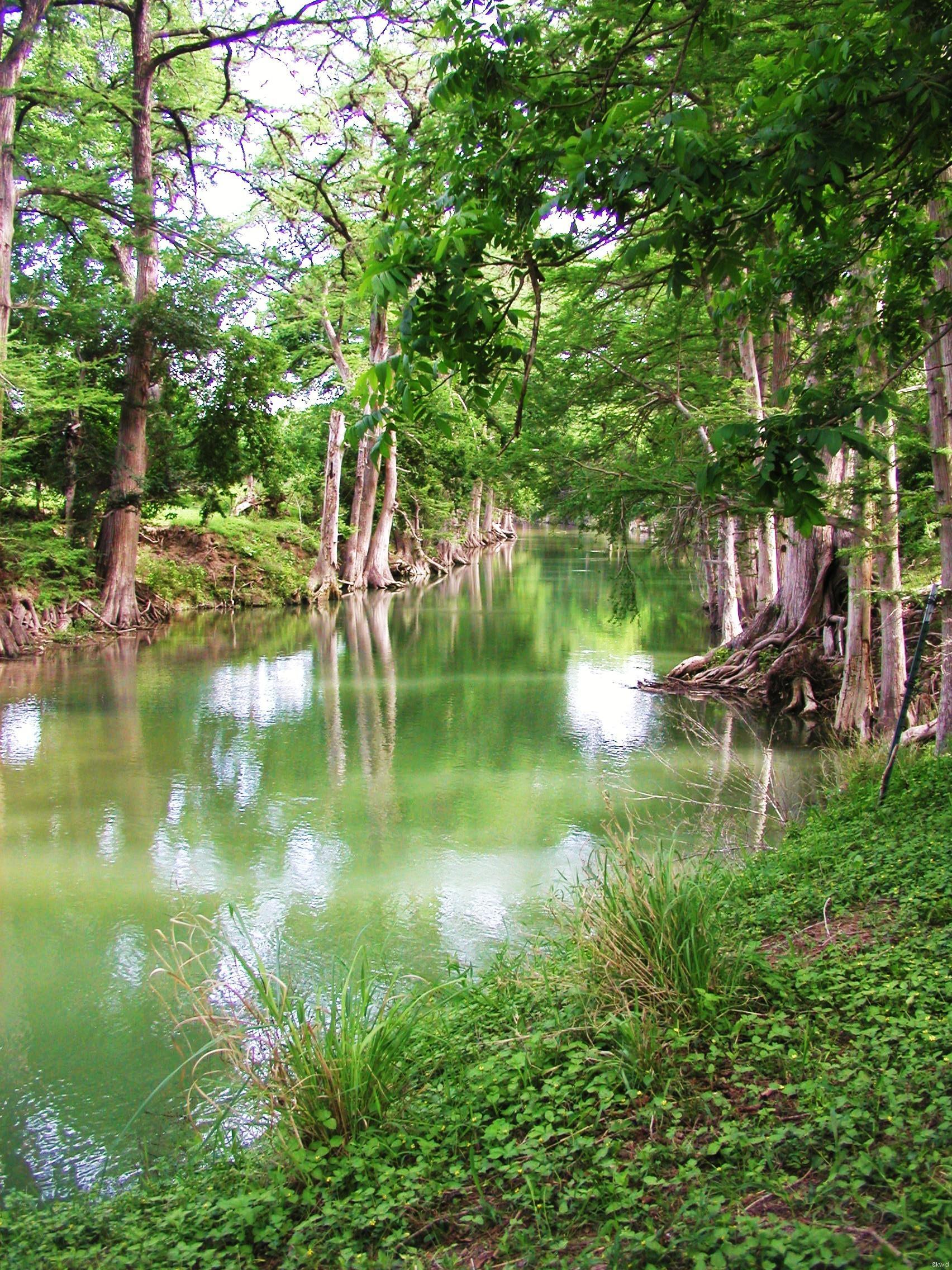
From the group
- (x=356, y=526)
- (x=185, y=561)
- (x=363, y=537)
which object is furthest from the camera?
(x=363, y=537)

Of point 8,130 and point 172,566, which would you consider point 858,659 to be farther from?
point 172,566

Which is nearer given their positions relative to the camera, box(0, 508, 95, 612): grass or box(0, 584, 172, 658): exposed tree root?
box(0, 584, 172, 658): exposed tree root

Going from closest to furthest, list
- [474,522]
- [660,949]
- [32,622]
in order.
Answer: [660,949], [32,622], [474,522]

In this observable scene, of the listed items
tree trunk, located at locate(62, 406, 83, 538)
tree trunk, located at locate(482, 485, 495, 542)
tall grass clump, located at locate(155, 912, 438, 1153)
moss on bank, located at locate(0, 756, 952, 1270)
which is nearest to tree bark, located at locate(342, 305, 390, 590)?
tree trunk, located at locate(62, 406, 83, 538)

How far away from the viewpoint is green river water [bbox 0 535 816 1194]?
542 centimetres

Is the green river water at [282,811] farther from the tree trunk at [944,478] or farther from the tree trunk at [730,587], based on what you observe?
Result: the tree trunk at [944,478]

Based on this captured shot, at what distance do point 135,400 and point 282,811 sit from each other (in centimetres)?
1344

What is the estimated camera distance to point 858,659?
38.1ft

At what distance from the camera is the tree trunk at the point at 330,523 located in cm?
2909

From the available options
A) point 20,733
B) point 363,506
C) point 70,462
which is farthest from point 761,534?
point 363,506

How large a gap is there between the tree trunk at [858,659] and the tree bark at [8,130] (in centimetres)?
1286

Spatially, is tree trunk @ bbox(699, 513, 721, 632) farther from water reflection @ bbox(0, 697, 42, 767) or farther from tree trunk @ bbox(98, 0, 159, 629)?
water reflection @ bbox(0, 697, 42, 767)

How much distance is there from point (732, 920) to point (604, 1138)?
1.94m

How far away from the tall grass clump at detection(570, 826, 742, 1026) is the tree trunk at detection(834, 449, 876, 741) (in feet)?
23.9
